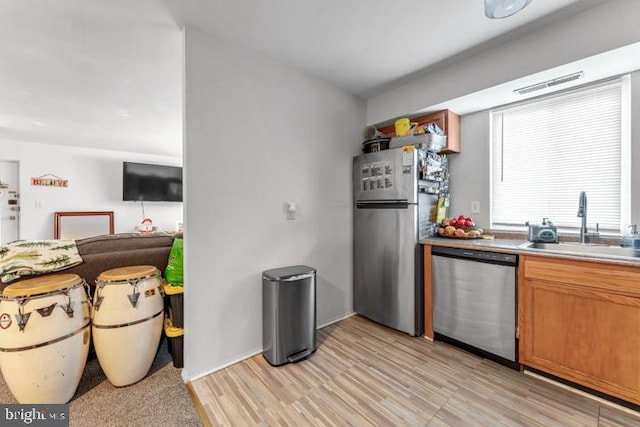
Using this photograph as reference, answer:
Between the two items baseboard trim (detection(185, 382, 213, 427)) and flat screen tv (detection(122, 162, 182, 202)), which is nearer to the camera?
baseboard trim (detection(185, 382, 213, 427))

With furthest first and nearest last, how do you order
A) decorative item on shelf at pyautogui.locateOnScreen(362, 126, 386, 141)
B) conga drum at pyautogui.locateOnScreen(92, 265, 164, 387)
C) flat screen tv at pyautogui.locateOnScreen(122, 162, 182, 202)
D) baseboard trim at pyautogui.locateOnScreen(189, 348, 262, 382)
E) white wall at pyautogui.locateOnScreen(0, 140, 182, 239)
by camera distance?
flat screen tv at pyautogui.locateOnScreen(122, 162, 182, 202)
white wall at pyautogui.locateOnScreen(0, 140, 182, 239)
decorative item on shelf at pyautogui.locateOnScreen(362, 126, 386, 141)
baseboard trim at pyautogui.locateOnScreen(189, 348, 262, 382)
conga drum at pyautogui.locateOnScreen(92, 265, 164, 387)

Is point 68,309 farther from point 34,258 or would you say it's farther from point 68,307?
point 34,258

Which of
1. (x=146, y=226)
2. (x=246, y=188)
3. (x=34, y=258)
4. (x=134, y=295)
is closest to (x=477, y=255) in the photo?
(x=246, y=188)

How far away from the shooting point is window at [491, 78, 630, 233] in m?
1.91

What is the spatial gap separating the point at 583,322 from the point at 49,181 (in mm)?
7224

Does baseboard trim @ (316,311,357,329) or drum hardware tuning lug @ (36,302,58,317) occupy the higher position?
drum hardware tuning lug @ (36,302,58,317)

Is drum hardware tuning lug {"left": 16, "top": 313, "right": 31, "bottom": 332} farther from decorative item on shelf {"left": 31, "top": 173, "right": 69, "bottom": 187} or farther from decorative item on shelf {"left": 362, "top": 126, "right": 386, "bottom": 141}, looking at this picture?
decorative item on shelf {"left": 31, "top": 173, "right": 69, "bottom": 187}

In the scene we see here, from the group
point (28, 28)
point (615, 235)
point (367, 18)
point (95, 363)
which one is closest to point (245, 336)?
point (95, 363)

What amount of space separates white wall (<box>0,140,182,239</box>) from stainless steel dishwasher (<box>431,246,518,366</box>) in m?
5.79

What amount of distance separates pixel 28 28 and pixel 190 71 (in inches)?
43.4

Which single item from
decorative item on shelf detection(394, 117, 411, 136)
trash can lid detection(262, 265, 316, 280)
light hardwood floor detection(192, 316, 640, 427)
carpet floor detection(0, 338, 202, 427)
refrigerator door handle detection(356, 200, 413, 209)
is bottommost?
carpet floor detection(0, 338, 202, 427)

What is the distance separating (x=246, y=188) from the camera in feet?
6.61

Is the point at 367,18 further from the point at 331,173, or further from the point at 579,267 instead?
the point at 579,267

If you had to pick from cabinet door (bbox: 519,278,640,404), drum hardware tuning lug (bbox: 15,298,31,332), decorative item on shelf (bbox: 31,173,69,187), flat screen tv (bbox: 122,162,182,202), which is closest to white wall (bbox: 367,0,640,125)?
cabinet door (bbox: 519,278,640,404)
